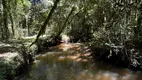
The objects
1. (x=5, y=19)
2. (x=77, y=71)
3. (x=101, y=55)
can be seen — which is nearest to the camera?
(x=77, y=71)

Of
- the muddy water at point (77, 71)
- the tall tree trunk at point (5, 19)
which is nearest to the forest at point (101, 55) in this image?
the muddy water at point (77, 71)

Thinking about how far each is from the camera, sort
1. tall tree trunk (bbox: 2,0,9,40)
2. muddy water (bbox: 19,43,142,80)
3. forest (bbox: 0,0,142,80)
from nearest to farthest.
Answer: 1. forest (bbox: 0,0,142,80)
2. muddy water (bbox: 19,43,142,80)
3. tall tree trunk (bbox: 2,0,9,40)

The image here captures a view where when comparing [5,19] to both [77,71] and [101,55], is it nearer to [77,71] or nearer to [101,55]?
[101,55]

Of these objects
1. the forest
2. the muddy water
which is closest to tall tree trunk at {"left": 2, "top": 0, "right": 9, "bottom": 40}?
the forest

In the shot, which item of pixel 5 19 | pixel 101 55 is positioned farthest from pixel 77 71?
pixel 5 19

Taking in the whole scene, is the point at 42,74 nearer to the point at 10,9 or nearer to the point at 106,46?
the point at 106,46

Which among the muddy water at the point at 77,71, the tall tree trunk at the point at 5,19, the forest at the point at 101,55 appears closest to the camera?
the forest at the point at 101,55

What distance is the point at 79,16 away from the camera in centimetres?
2469

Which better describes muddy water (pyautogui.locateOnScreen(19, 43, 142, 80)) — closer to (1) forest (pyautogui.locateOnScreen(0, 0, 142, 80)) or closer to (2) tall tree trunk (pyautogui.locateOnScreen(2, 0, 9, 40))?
(1) forest (pyautogui.locateOnScreen(0, 0, 142, 80))

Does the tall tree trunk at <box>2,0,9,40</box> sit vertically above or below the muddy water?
above

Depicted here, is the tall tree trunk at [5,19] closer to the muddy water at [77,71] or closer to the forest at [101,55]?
the forest at [101,55]

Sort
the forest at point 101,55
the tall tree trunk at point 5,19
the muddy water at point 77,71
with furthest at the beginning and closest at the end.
→ 1. the tall tree trunk at point 5,19
2. the muddy water at point 77,71
3. the forest at point 101,55

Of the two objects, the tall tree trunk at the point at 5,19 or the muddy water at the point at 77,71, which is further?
the tall tree trunk at the point at 5,19

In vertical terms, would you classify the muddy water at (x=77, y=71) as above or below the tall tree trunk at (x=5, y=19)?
below
